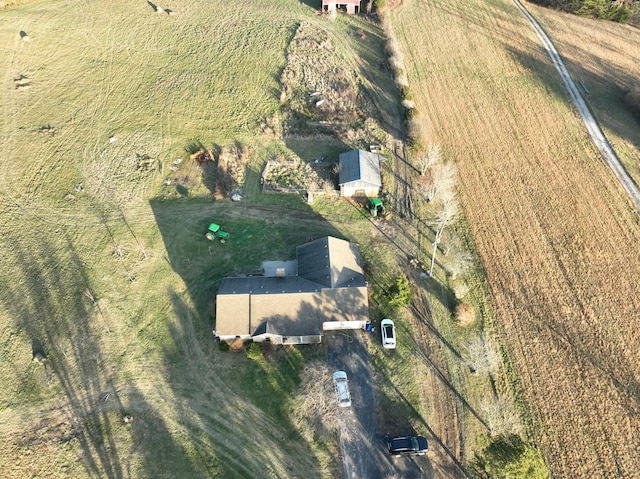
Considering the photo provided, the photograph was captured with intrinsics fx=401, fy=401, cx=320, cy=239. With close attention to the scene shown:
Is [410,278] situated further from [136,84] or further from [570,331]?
[136,84]

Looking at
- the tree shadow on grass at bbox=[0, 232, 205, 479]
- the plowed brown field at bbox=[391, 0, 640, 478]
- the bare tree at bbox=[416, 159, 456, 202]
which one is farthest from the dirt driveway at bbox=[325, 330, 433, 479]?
the bare tree at bbox=[416, 159, 456, 202]

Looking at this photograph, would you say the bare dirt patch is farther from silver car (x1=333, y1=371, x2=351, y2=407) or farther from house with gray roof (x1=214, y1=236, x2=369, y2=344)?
silver car (x1=333, y1=371, x2=351, y2=407)

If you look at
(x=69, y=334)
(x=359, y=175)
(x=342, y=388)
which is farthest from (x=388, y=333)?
(x=69, y=334)

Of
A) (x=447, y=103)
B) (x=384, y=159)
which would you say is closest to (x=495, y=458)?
(x=384, y=159)

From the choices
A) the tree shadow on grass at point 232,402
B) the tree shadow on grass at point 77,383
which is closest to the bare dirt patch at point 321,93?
the tree shadow on grass at point 232,402

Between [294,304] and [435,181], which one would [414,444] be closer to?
[294,304]
